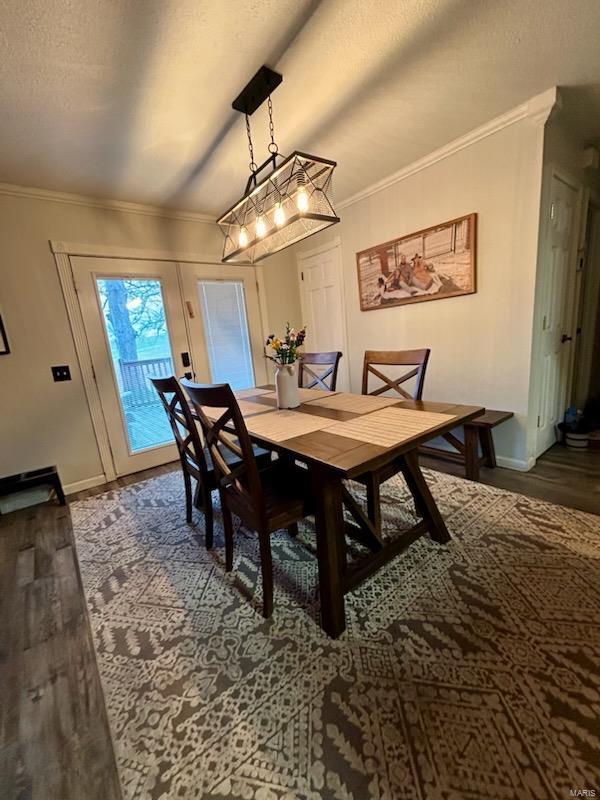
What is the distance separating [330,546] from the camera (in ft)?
4.02

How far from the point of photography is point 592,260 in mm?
2900

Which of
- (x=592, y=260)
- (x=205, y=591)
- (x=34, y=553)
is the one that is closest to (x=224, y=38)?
(x=205, y=591)

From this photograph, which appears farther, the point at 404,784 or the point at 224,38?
the point at 224,38

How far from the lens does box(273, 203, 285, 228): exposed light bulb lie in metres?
1.65

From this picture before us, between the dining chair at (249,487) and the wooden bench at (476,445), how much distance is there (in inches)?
51.1

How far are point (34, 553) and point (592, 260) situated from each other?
491 cm

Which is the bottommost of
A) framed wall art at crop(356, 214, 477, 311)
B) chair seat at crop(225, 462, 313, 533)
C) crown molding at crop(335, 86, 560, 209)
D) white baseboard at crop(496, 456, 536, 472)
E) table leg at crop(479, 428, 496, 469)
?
white baseboard at crop(496, 456, 536, 472)

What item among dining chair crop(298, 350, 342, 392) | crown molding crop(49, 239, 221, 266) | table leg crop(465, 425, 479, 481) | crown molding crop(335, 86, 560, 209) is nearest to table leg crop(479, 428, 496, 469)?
table leg crop(465, 425, 479, 481)

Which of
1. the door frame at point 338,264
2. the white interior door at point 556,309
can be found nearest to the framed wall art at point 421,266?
the door frame at point 338,264

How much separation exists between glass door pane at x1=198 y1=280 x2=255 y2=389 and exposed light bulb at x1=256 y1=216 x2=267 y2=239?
5.46ft

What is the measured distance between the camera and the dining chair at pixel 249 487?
1.23 metres

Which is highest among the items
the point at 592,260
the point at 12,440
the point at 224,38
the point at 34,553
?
the point at 224,38

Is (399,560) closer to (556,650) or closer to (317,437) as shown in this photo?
(556,650)

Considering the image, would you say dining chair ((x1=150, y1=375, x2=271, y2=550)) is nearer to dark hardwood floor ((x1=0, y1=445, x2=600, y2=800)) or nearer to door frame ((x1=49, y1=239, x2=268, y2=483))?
dark hardwood floor ((x1=0, y1=445, x2=600, y2=800))
